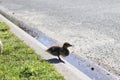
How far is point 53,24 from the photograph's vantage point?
11938mm

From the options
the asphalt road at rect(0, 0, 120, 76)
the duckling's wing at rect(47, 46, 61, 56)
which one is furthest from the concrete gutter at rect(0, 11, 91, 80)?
the asphalt road at rect(0, 0, 120, 76)

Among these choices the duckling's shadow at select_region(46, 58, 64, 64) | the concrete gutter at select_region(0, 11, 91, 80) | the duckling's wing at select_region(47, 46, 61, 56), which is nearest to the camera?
the concrete gutter at select_region(0, 11, 91, 80)

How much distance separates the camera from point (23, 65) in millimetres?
6539

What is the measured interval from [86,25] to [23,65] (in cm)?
509

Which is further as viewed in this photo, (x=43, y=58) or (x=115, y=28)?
(x=115, y=28)

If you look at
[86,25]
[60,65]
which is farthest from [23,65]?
[86,25]

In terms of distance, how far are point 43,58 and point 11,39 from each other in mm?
1873

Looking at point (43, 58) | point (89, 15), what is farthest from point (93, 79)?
point (89, 15)

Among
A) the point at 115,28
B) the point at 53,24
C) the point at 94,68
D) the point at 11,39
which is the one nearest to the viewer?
the point at 94,68

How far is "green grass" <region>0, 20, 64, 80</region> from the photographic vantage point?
19.7 ft

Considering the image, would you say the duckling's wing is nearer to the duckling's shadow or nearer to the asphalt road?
the duckling's shadow

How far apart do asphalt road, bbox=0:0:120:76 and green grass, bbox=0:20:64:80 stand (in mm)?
1183

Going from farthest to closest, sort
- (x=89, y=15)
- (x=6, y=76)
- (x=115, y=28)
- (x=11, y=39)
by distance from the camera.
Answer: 1. (x=89, y=15)
2. (x=115, y=28)
3. (x=11, y=39)
4. (x=6, y=76)

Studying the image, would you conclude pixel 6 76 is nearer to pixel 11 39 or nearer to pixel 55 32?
pixel 11 39
